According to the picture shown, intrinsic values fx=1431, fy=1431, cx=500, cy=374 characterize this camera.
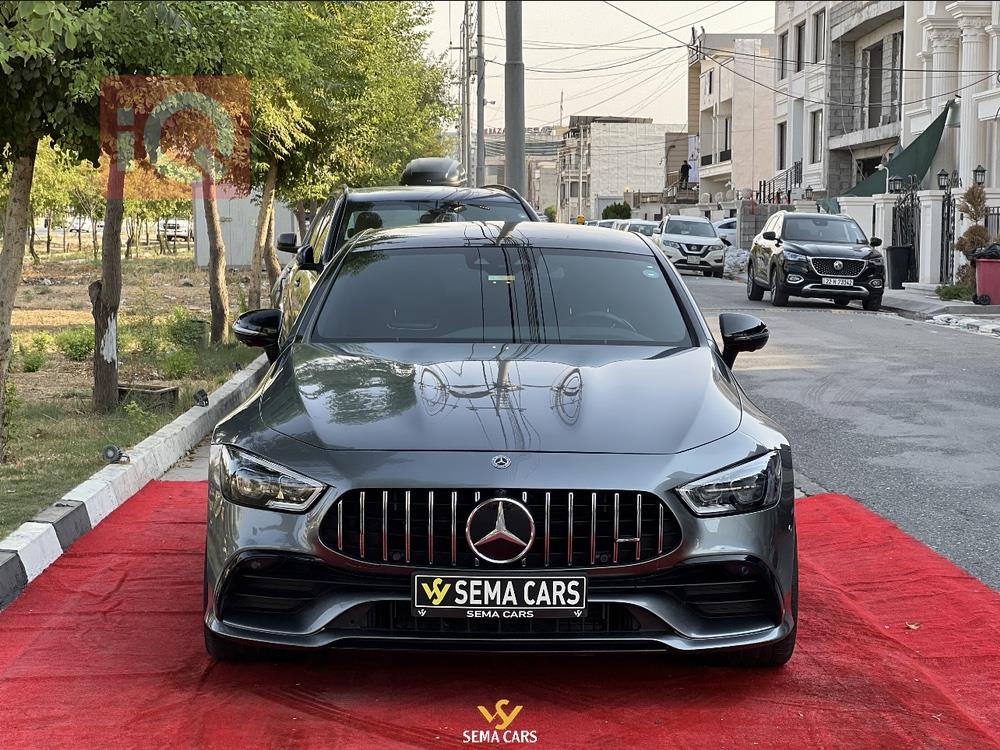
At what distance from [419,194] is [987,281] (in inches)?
611

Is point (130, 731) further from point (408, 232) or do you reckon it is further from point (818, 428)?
point (818, 428)

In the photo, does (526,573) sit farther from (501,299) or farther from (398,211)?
(398,211)

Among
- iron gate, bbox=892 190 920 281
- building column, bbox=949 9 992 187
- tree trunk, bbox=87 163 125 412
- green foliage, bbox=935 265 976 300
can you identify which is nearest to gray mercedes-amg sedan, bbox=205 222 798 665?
tree trunk, bbox=87 163 125 412

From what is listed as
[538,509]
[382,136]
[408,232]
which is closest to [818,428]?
[408,232]

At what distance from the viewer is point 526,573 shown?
166 inches

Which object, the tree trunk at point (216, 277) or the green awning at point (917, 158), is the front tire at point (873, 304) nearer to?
the tree trunk at point (216, 277)

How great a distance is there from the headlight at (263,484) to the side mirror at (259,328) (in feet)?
5.25

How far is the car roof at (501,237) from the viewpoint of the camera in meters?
6.30

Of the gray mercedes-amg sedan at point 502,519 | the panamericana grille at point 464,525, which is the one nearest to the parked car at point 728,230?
the gray mercedes-amg sedan at point 502,519

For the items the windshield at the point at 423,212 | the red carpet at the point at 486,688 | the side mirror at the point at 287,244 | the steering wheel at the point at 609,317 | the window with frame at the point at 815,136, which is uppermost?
the window with frame at the point at 815,136

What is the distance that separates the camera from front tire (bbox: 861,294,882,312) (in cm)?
2456

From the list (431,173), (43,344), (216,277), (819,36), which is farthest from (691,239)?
(43,344)

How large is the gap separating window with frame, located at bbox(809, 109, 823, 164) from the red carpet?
4974 centimetres

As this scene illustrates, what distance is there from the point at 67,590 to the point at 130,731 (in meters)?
1.88
